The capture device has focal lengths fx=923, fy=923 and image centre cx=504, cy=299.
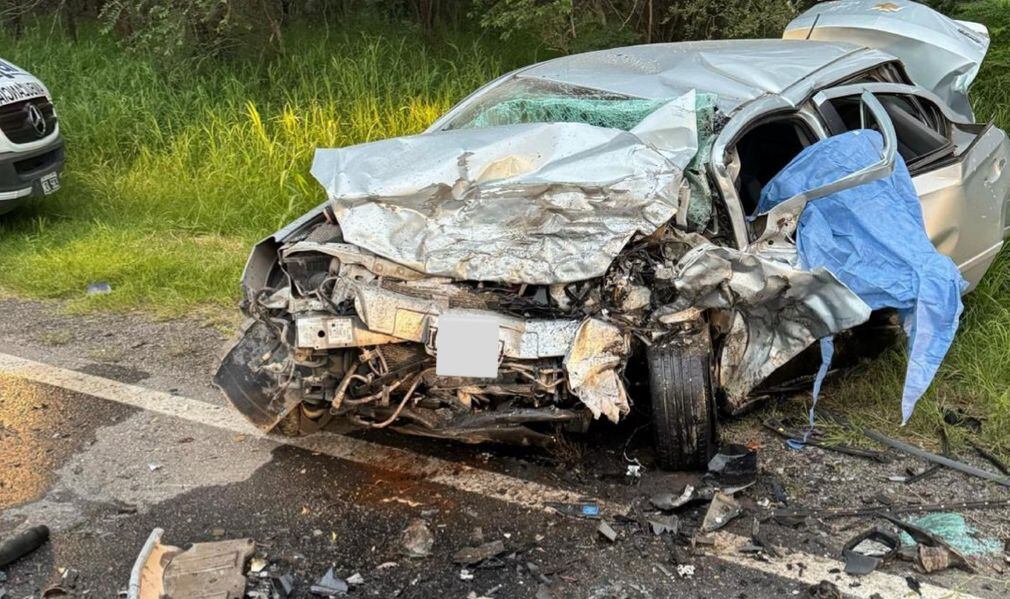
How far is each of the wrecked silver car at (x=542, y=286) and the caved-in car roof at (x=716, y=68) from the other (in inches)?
4.6

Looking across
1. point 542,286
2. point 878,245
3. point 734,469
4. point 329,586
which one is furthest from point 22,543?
point 878,245

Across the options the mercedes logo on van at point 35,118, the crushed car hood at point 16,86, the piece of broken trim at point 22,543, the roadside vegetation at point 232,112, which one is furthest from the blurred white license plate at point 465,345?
the mercedes logo on van at point 35,118

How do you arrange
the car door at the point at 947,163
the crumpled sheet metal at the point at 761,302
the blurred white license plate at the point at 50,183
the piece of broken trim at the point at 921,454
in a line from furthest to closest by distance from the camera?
the blurred white license plate at the point at 50,183 → the car door at the point at 947,163 → the piece of broken trim at the point at 921,454 → the crumpled sheet metal at the point at 761,302

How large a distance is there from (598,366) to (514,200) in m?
0.68

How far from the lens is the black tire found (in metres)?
3.39

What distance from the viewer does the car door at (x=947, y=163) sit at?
4254mm

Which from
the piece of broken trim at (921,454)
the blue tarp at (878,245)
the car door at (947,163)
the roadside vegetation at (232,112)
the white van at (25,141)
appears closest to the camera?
the blue tarp at (878,245)

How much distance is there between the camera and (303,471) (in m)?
3.67

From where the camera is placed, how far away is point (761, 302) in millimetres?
Answer: 3484

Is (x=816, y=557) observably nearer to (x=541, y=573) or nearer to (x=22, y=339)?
(x=541, y=573)

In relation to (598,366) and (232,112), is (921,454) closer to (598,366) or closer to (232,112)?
(598,366)

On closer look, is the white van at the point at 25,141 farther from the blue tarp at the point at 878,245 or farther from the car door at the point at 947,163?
the car door at the point at 947,163

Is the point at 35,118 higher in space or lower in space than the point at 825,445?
higher

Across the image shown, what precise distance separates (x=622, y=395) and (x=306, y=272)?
1.25 metres
